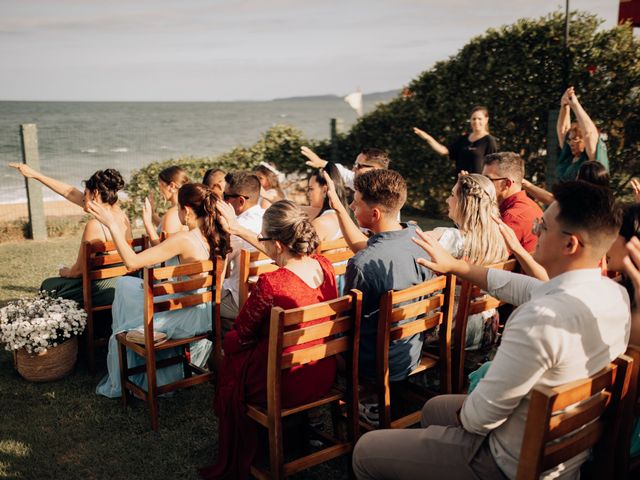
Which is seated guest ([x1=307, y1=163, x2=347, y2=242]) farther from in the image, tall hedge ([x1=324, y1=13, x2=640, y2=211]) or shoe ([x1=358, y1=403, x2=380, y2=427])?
tall hedge ([x1=324, y1=13, x2=640, y2=211])

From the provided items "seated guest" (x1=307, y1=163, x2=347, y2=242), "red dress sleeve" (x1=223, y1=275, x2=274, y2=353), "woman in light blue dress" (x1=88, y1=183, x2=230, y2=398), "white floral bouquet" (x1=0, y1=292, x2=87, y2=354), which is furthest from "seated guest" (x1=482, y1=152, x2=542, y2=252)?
"white floral bouquet" (x1=0, y1=292, x2=87, y2=354)

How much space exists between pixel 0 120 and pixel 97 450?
2626 inches

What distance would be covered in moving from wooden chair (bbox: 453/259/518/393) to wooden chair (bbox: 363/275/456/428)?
57 mm

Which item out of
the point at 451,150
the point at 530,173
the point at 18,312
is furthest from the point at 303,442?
the point at 530,173

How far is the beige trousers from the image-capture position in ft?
7.14

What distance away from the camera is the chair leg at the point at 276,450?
2.75m

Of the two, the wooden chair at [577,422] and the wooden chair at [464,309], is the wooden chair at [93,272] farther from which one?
the wooden chair at [577,422]

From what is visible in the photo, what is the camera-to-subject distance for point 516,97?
982cm

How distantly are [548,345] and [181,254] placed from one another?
113 inches

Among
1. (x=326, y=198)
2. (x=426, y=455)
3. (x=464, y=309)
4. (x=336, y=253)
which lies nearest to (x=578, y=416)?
(x=426, y=455)

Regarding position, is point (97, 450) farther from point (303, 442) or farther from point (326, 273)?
point (326, 273)

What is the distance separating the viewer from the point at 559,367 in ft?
6.25

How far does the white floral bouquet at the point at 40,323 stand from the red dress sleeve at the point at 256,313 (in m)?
2.11

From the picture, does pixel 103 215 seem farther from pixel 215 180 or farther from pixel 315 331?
pixel 215 180
